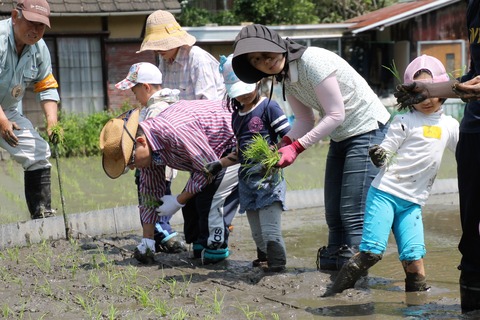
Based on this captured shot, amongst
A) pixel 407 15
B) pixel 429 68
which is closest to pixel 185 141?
pixel 429 68

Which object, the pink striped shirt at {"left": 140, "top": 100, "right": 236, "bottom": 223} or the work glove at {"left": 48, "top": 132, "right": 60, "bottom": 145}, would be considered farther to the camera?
the work glove at {"left": 48, "top": 132, "right": 60, "bottom": 145}

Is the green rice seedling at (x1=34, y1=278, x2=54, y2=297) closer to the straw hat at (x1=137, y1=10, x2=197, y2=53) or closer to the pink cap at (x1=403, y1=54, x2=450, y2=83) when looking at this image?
the straw hat at (x1=137, y1=10, x2=197, y2=53)

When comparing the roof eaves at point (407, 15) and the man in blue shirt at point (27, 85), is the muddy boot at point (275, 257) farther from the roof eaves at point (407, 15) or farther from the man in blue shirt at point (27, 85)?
the roof eaves at point (407, 15)

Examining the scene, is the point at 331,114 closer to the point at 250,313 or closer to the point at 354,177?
the point at 354,177

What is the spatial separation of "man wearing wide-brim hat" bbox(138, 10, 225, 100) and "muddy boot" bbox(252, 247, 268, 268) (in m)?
1.62

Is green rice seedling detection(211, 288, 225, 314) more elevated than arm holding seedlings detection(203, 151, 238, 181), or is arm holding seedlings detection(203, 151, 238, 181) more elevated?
arm holding seedlings detection(203, 151, 238, 181)

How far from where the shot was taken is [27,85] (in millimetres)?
7848

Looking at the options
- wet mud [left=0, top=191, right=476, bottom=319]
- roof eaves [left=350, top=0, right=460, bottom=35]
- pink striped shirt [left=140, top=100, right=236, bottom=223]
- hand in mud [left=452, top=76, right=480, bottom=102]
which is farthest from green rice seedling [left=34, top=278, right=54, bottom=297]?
roof eaves [left=350, top=0, right=460, bottom=35]

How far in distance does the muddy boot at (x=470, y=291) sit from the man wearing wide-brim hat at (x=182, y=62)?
3191mm

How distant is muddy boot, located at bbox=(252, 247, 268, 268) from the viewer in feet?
Result: 20.2

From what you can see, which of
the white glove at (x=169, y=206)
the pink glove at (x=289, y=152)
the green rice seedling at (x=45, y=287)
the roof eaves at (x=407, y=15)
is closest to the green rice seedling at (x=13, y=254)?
the green rice seedling at (x=45, y=287)

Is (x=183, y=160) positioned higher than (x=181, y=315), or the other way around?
(x=183, y=160)

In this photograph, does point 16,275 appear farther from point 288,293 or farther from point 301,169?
point 301,169

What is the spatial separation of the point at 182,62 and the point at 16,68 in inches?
57.8
